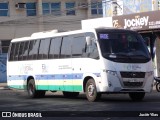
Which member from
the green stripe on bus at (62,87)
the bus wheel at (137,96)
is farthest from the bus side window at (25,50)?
the bus wheel at (137,96)

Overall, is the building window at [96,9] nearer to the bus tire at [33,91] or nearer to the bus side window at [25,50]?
the bus side window at [25,50]

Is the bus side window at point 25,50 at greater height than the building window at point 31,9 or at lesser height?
lesser

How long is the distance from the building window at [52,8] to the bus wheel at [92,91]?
45.4m

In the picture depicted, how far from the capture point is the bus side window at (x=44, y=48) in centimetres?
2295

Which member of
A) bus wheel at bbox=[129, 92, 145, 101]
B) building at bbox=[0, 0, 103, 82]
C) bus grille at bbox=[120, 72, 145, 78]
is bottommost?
bus wheel at bbox=[129, 92, 145, 101]

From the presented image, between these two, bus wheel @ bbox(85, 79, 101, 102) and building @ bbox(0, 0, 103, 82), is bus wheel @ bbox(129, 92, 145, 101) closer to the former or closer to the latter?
bus wheel @ bbox(85, 79, 101, 102)

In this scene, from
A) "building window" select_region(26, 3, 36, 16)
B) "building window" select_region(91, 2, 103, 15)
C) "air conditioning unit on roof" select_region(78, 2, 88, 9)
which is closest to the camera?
"building window" select_region(26, 3, 36, 16)

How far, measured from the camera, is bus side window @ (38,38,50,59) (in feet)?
75.3

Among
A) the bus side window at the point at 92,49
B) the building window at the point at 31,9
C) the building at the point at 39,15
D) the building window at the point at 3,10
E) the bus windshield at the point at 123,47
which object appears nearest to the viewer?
the bus windshield at the point at 123,47

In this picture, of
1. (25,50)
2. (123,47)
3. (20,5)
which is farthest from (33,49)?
(20,5)

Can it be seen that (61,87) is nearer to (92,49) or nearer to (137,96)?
(92,49)

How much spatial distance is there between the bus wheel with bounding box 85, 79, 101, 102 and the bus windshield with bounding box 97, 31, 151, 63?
51.3 inches

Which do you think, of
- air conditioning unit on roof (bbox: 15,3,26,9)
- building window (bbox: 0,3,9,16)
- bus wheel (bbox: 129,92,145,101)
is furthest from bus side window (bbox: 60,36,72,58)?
building window (bbox: 0,3,9,16)

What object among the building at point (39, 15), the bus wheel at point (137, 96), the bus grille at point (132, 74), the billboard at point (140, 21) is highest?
the building at point (39, 15)
